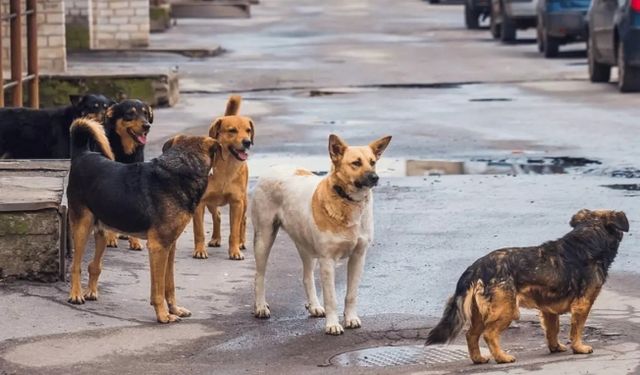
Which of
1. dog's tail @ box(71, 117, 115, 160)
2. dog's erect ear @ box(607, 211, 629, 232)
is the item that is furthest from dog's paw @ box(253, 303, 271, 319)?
dog's erect ear @ box(607, 211, 629, 232)

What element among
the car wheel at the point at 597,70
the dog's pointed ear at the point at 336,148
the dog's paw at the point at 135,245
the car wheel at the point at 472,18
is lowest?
the car wheel at the point at 472,18

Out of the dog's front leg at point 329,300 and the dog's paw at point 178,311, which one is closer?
the dog's front leg at point 329,300

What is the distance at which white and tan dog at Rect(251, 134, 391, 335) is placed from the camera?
355 inches

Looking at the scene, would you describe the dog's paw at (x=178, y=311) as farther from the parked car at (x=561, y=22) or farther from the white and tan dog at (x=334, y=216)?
the parked car at (x=561, y=22)

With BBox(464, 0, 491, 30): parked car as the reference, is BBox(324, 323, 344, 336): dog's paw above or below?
above

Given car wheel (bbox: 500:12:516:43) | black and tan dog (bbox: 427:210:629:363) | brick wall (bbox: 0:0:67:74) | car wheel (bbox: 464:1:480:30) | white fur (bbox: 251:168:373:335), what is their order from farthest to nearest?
1. car wheel (bbox: 464:1:480:30)
2. car wheel (bbox: 500:12:516:43)
3. brick wall (bbox: 0:0:67:74)
4. white fur (bbox: 251:168:373:335)
5. black and tan dog (bbox: 427:210:629:363)

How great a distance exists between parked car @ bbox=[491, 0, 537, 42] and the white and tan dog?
25.8 m

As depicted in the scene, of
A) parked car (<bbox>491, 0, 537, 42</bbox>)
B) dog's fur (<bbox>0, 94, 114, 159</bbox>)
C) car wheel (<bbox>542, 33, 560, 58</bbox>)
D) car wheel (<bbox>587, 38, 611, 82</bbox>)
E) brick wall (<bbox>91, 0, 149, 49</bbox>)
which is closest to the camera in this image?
dog's fur (<bbox>0, 94, 114, 159</bbox>)

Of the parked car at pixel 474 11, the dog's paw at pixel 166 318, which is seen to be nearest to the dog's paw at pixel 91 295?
the dog's paw at pixel 166 318

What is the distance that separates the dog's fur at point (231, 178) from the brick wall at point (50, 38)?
1290 cm

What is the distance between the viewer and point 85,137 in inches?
388

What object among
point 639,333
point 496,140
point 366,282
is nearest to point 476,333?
point 639,333

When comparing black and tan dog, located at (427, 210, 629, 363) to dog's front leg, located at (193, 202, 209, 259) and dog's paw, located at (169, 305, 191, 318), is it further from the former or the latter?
dog's front leg, located at (193, 202, 209, 259)

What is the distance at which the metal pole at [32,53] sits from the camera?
19.5 meters
